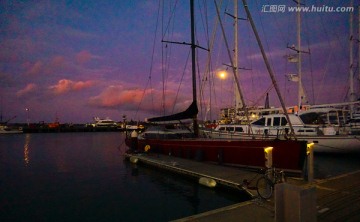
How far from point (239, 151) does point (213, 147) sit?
202 centimetres

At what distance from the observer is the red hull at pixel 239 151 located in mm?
12695

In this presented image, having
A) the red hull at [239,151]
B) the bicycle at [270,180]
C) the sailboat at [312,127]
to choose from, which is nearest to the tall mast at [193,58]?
the red hull at [239,151]

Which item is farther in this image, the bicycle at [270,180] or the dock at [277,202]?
the bicycle at [270,180]

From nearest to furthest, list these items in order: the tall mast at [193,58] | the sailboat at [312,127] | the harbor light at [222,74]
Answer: the tall mast at [193,58], the sailboat at [312,127], the harbor light at [222,74]

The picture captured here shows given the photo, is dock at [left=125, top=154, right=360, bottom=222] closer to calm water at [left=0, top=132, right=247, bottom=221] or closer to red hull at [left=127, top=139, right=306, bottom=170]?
calm water at [left=0, top=132, right=247, bottom=221]

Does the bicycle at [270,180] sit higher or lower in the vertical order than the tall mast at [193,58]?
lower

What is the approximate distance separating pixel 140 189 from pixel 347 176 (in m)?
9.95

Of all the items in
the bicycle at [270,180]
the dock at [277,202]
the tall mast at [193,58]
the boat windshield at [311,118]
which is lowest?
the dock at [277,202]

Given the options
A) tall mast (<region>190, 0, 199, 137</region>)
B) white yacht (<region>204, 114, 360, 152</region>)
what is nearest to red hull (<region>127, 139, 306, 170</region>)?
tall mast (<region>190, 0, 199, 137</region>)

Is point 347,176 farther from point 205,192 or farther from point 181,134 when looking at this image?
point 181,134

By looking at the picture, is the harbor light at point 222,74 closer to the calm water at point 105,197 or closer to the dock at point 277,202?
the calm water at point 105,197

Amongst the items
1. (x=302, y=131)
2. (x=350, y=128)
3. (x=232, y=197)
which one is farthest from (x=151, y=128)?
(x=350, y=128)

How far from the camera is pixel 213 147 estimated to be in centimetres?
1702

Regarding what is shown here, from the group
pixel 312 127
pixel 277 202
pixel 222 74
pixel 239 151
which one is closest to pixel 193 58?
pixel 239 151
